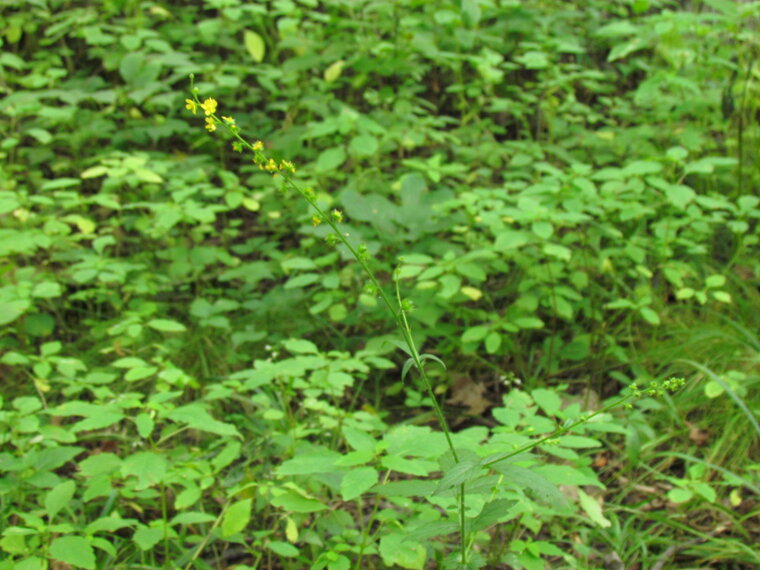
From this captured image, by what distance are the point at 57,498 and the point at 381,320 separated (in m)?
1.46

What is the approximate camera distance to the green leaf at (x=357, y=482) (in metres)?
1.07

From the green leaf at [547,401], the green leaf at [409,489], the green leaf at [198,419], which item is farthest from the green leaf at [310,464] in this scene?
the green leaf at [547,401]

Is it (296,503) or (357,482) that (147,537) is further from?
(357,482)

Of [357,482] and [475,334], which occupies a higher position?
[357,482]

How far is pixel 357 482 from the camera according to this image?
3.61 feet

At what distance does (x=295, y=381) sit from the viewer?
1.76 m

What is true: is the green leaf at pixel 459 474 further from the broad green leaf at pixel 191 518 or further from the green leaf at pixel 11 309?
the green leaf at pixel 11 309

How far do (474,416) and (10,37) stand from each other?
9.76 ft

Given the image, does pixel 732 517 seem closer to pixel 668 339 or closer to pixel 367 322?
pixel 668 339

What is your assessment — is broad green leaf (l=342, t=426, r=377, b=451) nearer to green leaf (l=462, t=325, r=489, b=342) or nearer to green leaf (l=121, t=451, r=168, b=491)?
green leaf (l=121, t=451, r=168, b=491)

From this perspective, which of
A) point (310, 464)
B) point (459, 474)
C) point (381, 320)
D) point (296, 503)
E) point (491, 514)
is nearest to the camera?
point (459, 474)

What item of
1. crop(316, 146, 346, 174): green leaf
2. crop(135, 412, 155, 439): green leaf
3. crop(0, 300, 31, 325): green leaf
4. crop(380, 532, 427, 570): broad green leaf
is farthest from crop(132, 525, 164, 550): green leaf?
crop(316, 146, 346, 174): green leaf

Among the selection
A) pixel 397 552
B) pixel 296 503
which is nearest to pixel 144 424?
pixel 296 503

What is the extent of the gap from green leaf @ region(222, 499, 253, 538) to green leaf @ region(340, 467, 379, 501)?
40cm
